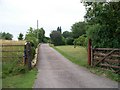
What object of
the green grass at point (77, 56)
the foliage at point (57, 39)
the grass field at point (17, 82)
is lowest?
the grass field at point (17, 82)

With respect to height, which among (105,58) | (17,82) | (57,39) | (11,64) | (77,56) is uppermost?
(57,39)

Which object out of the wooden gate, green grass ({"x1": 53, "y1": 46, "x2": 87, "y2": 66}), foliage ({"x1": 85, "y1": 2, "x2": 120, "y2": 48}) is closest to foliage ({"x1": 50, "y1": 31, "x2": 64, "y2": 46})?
green grass ({"x1": 53, "y1": 46, "x2": 87, "y2": 66})

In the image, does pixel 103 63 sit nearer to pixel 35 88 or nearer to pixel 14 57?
pixel 14 57

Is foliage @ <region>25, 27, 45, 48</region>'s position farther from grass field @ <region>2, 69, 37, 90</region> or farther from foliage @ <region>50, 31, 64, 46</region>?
grass field @ <region>2, 69, 37, 90</region>

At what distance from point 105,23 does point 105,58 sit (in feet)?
8.37

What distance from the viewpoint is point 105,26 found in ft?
59.8

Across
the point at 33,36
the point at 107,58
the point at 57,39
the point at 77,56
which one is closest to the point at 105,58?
the point at 107,58

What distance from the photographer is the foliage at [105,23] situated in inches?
651

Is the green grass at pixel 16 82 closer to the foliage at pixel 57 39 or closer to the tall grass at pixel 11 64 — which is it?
the tall grass at pixel 11 64

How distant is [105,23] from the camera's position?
17.9 metres

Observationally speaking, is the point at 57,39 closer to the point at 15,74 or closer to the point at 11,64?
the point at 11,64

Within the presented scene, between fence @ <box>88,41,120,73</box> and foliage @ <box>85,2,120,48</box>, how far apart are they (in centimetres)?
50

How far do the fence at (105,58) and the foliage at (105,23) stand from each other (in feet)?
1.65

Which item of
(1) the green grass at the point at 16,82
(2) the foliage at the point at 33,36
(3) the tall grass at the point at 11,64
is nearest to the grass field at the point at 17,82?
(1) the green grass at the point at 16,82
